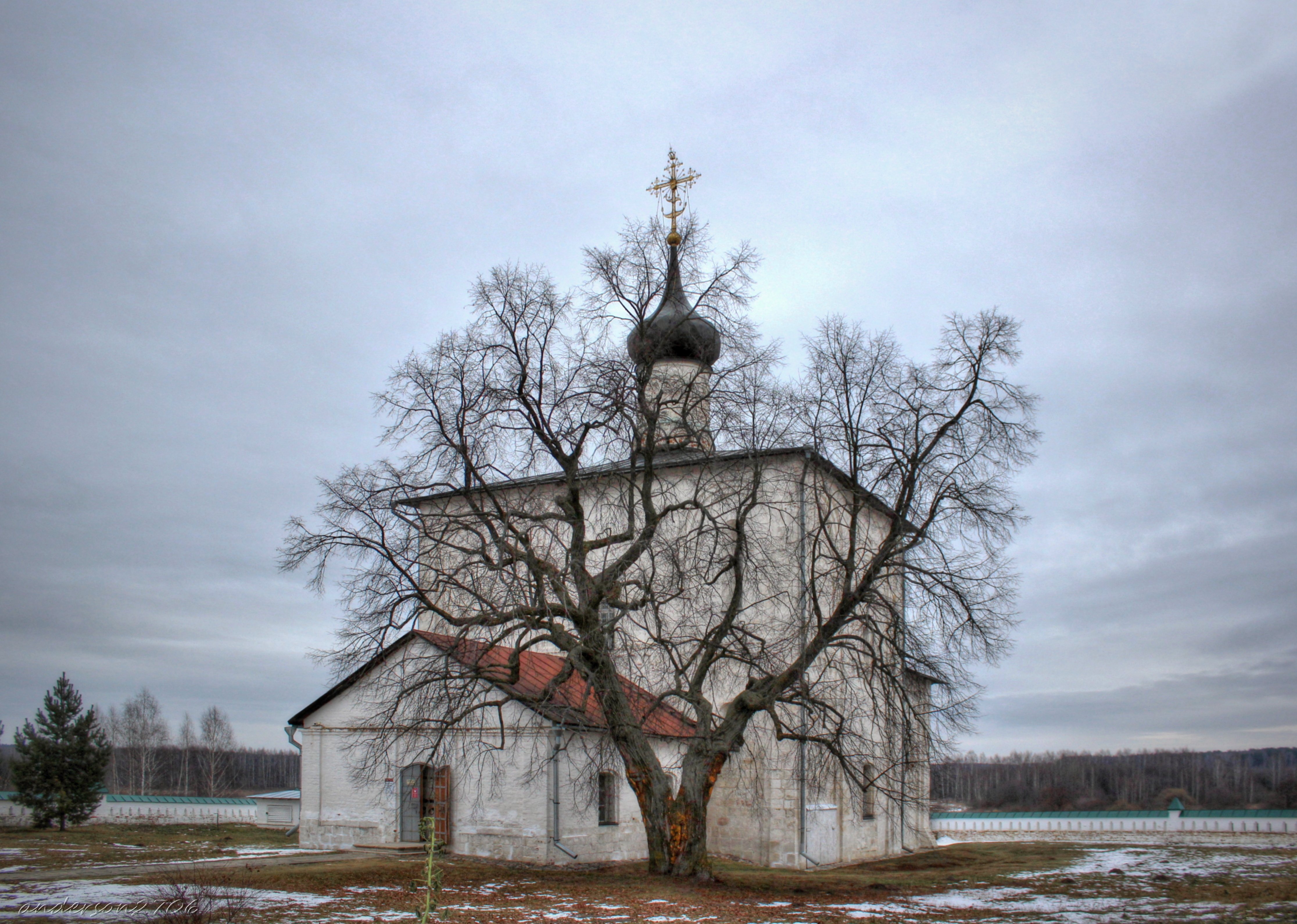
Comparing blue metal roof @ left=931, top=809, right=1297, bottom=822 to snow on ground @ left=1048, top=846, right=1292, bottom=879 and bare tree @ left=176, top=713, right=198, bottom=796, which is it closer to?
snow on ground @ left=1048, top=846, right=1292, bottom=879

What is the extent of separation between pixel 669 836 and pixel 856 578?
551 centimetres

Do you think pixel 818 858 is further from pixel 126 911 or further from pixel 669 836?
pixel 126 911

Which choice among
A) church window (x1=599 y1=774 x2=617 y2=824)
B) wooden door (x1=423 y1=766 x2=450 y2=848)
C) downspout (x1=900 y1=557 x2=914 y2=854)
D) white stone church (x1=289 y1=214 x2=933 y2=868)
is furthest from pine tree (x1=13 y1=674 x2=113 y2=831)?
downspout (x1=900 y1=557 x2=914 y2=854)

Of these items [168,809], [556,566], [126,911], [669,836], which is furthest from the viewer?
[168,809]

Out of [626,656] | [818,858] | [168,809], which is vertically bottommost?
[168,809]

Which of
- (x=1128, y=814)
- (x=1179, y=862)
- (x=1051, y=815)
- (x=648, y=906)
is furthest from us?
(x=1051, y=815)

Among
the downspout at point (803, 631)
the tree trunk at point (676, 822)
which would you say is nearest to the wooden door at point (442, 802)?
the tree trunk at point (676, 822)

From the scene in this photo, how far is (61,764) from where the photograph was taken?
2631 cm

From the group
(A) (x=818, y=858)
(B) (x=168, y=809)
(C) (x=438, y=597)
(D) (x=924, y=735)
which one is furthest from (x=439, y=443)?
(B) (x=168, y=809)

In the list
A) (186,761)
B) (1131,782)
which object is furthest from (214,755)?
(1131,782)

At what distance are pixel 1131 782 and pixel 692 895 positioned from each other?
67810mm

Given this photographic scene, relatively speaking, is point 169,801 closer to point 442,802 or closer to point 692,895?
point 442,802

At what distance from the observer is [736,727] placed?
14805 millimetres

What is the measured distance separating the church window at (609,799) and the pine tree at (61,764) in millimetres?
16779
